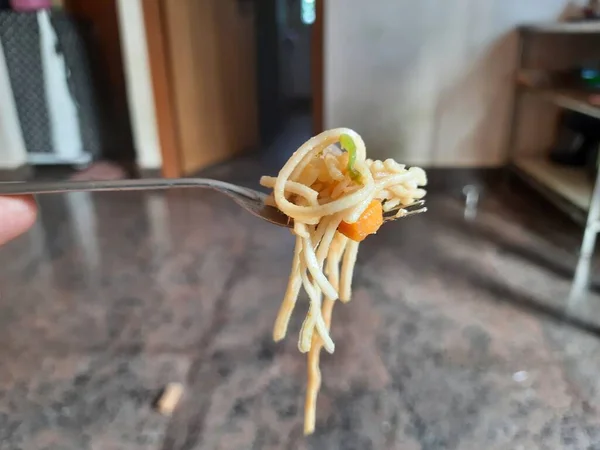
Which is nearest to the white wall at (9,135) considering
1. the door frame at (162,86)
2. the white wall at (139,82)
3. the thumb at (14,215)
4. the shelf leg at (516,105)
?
the white wall at (139,82)

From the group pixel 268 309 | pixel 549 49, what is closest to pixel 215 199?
pixel 268 309

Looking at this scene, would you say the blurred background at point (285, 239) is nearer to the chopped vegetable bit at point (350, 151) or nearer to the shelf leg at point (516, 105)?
the shelf leg at point (516, 105)

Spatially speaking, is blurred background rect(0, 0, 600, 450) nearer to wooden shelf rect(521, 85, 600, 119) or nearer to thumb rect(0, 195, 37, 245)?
wooden shelf rect(521, 85, 600, 119)

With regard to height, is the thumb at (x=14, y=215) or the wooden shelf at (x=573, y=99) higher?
the thumb at (x=14, y=215)

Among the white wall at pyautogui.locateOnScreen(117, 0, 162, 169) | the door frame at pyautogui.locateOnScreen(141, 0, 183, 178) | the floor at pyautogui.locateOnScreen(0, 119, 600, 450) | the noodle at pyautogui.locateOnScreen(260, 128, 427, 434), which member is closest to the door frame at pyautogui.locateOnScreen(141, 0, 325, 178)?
the door frame at pyautogui.locateOnScreen(141, 0, 183, 178)

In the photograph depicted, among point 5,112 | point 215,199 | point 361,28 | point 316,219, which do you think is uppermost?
point 361,28

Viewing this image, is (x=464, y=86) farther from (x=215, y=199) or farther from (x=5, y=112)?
(x=5, y=112)

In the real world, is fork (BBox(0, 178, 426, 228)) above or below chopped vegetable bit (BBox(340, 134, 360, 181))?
below
